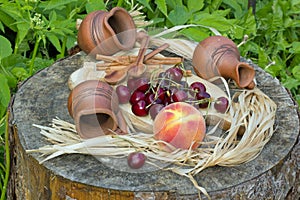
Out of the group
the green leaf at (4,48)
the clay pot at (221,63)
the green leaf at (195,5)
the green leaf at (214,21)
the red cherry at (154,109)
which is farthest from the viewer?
the green leaf at (195,5)

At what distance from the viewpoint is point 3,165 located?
2.72 meters

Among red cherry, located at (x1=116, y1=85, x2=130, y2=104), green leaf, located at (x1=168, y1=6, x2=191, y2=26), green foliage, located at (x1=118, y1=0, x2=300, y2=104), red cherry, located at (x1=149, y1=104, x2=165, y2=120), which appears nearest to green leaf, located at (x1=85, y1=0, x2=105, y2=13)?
green foliage, located at (x1=118, y1=0, x2=300, y2=104)

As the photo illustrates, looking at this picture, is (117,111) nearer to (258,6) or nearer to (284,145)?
(284,145)

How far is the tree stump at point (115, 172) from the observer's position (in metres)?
1.83

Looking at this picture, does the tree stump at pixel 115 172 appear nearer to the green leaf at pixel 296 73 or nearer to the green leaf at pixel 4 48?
the green leaf at pixel 4 48

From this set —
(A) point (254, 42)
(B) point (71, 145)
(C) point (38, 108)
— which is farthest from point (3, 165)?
(A) point (254, 42)

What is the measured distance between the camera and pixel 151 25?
2.96m

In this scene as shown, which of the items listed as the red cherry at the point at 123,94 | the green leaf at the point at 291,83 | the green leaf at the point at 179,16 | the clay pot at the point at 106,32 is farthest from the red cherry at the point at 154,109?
the green leaf at the point at 291,83

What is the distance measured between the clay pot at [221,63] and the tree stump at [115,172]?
0.15 meters

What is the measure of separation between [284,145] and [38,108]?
0.80m

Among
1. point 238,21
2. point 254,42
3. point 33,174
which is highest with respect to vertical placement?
point 33,174

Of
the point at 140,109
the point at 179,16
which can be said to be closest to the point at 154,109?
the point at 140,109

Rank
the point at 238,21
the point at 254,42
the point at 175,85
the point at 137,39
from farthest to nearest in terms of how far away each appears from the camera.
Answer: the point at 254,42
the point at 238,21
the point at 137,39
the point at 175,85

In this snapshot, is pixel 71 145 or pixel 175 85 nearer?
pixel 71 145
